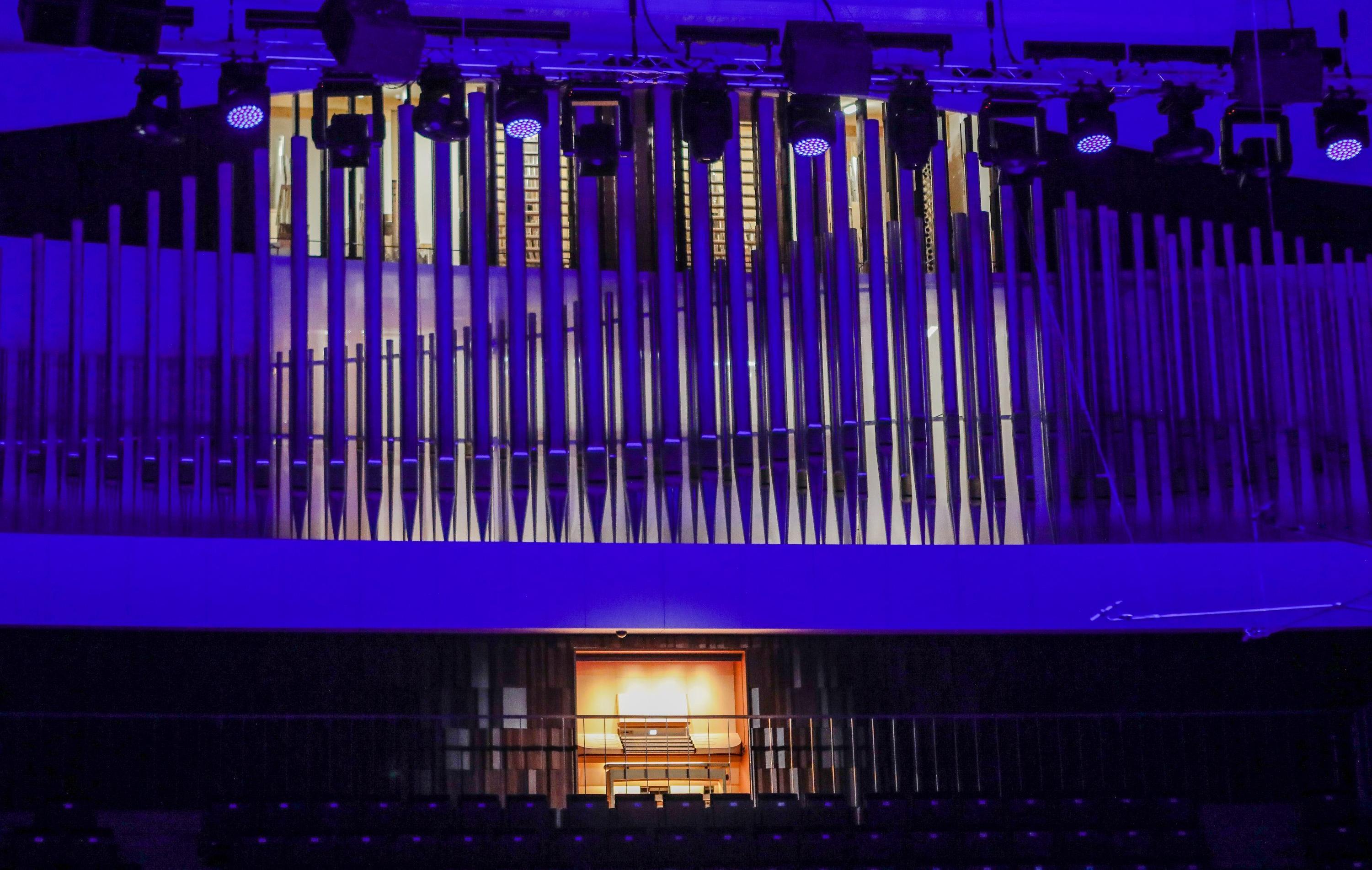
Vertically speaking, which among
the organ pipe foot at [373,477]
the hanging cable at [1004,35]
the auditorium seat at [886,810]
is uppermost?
the hanging cable at [1004,35]

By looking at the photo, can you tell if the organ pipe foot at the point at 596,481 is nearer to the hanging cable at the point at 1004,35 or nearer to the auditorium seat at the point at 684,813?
the auditorium seat at the point at 684,813

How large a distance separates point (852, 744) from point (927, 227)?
3.05 meters

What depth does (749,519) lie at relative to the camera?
883 centimetres

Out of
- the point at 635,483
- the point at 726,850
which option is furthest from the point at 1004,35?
the point at 726,850

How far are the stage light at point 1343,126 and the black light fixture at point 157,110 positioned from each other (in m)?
5.16

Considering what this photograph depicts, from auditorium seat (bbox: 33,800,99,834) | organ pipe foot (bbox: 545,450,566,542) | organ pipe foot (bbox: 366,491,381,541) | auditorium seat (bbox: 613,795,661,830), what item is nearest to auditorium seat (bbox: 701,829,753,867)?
auditorium seat (bbox: 613,795,661,830)

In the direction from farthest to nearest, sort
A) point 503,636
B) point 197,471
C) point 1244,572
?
1. point 503,636
2. point 1244,572
3. point 197,471

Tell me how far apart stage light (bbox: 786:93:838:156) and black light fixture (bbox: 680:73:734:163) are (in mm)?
303

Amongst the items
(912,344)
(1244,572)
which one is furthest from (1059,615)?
(912,344)

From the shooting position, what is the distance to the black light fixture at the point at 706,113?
26.0 feet

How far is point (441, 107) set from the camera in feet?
25.5

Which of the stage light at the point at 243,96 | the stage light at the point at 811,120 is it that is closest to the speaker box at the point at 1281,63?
the stage light at the point at 811,120

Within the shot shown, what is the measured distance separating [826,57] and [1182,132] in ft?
5.71

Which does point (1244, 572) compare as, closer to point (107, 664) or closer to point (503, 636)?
point (503, 636)
